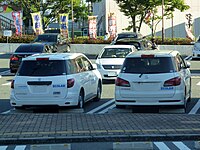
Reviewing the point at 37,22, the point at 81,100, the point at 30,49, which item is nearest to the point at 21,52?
the point at 30,49

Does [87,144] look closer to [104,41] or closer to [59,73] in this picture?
[59,73]

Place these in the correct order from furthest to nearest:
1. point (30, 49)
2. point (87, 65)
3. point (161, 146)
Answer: point (30, 49), point (87, 65), point (161, 146)

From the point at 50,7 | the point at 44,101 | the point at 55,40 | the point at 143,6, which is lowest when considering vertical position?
the point at 44,101

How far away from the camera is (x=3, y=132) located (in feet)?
33.0

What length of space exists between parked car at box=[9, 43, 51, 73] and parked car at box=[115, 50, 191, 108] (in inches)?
516

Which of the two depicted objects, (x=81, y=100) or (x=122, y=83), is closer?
(x=122, y=83)

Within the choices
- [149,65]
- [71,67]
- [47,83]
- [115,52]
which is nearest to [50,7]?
[115,52]

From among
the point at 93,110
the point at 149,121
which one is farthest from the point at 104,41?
the point at 149,121

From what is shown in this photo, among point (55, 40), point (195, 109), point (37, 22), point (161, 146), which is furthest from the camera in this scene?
point (37, 22)

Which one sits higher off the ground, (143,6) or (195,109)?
(143,6)

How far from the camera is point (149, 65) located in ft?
42.3

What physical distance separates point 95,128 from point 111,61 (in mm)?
10507

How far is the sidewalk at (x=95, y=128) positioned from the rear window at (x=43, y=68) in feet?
4.34

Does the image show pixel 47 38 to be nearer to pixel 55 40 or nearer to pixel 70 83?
pixel 55 40
